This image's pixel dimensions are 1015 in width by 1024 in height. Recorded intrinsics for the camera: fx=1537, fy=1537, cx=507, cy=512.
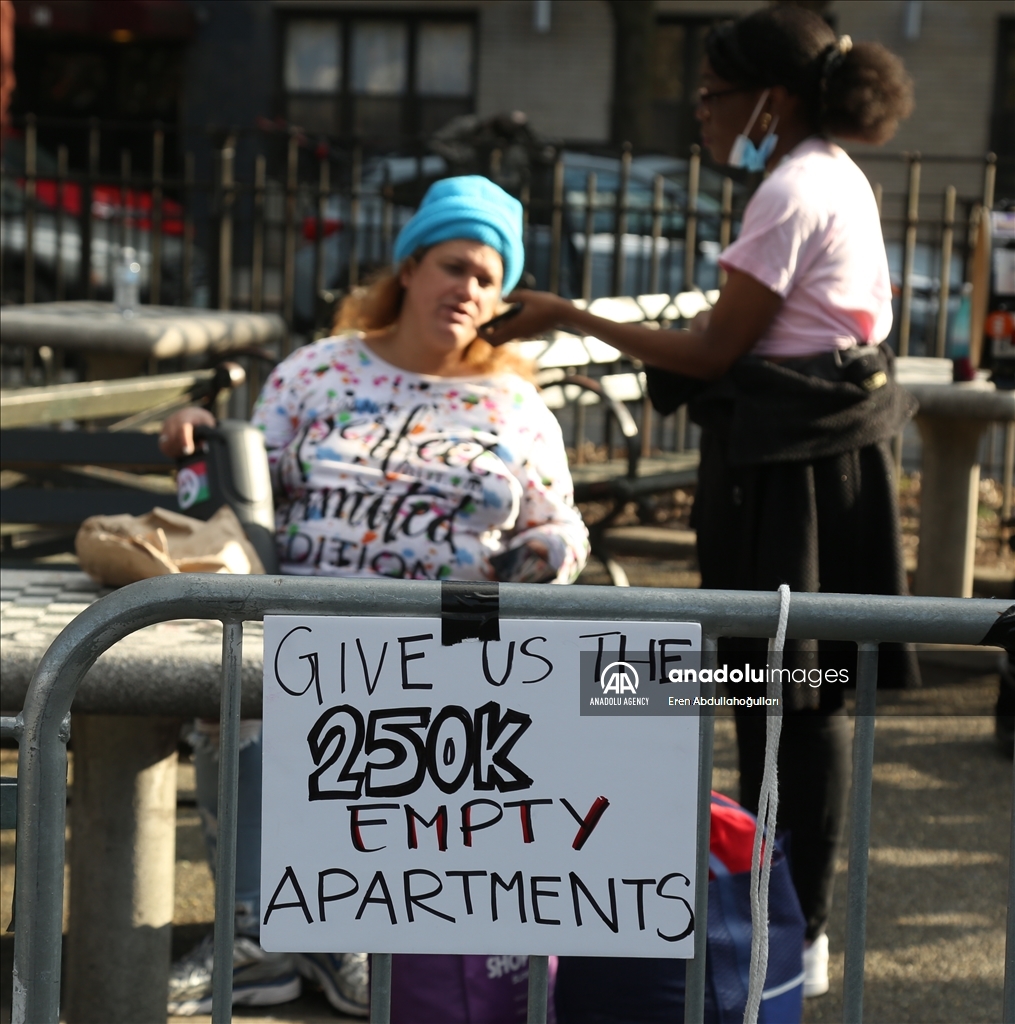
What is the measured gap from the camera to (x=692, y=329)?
2.87 m

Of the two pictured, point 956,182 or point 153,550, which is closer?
point 153,550

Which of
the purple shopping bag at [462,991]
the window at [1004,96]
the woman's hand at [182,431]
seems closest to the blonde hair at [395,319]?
the woman's hand at [182,431]

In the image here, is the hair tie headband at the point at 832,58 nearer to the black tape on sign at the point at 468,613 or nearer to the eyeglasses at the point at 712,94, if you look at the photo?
the eyeglasses at the point at 712,94

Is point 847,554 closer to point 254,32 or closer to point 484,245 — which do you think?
point 484,245

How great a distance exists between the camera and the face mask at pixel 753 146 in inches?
111

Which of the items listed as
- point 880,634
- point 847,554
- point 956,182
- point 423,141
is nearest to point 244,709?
point 880,634

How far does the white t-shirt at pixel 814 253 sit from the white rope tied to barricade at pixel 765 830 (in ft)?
4.01

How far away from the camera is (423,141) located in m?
7.21

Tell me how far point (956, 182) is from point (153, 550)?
17252 mm

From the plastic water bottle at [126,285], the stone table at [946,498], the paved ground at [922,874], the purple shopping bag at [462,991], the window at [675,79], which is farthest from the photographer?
the window at [675,79]

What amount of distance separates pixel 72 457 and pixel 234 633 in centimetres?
209

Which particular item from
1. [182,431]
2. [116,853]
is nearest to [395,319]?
[182,431]

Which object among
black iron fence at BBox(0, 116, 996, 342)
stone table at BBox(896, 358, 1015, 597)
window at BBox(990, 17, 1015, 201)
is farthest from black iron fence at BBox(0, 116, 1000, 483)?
window at BBox(990, 17, 1015, 201)

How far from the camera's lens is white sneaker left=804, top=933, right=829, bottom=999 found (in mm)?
2842
